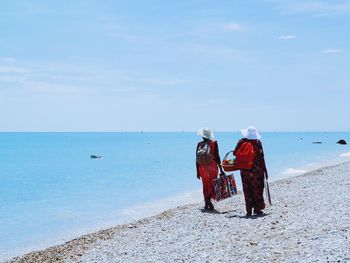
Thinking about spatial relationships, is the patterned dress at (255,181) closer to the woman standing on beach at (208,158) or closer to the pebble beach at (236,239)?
the pebble beach at (236,239)

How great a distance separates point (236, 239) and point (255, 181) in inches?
94.8

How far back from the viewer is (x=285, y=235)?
8102 mm

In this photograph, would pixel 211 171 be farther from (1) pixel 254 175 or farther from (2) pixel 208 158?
(1) pixel 254 175

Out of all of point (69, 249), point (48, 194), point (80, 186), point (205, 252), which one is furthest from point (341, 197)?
point (80, 186)

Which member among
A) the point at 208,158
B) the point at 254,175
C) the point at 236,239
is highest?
Result: the point at 208,158

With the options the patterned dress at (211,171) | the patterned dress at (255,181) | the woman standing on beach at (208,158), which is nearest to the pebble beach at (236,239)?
the patterned dress at (255,181)

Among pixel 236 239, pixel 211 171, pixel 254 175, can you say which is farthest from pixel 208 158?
pixel 236 239

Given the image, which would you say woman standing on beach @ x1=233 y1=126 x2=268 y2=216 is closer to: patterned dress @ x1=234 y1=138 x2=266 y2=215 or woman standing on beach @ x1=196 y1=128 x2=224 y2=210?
patterned dress @ x1=234 y1=138 x2=266 y2=215

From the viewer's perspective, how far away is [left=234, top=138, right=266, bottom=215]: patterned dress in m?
10.5

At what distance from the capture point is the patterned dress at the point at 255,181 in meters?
10.5

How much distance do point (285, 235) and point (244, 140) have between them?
2.87 meters

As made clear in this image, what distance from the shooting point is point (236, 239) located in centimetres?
835

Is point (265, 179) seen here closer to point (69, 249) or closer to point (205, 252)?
point (205, 252)

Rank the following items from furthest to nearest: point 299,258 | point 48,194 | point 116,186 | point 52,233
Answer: point 116,186 → point 48,194 → point 52,233 → point 299,258
